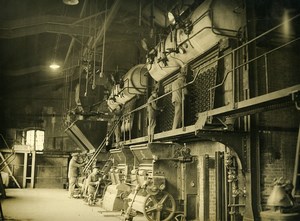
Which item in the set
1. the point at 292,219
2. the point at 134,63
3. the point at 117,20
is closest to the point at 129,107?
the point at 134,63

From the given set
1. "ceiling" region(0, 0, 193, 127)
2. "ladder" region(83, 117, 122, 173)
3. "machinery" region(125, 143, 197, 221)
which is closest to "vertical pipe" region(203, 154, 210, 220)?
"machinery" region(125, 143, 197, 221)

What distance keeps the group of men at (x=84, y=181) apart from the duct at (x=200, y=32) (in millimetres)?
5453

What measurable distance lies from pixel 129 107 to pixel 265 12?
8.50 m

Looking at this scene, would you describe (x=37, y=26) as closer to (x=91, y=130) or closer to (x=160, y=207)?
(x=91, y=130)

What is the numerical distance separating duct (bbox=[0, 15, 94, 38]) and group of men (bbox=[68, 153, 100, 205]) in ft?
17.6

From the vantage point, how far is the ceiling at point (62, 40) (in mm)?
11797

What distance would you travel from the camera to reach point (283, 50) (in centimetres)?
770

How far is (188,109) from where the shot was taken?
9875 mm

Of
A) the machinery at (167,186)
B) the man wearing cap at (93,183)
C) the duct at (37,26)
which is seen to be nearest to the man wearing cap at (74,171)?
the man wearing cap at (93,183)

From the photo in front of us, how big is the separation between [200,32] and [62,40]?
437 inches

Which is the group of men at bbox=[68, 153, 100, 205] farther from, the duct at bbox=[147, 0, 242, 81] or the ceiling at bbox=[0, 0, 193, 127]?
the duct at bbox=[147, 0, 242, 81]

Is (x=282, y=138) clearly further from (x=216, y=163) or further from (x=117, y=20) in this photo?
(x=117, y=20)

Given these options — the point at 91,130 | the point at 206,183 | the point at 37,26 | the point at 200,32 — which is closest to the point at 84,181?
the point at 91,130

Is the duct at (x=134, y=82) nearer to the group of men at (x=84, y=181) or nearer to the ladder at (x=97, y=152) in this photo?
the ladder at (x=97, y=152)
